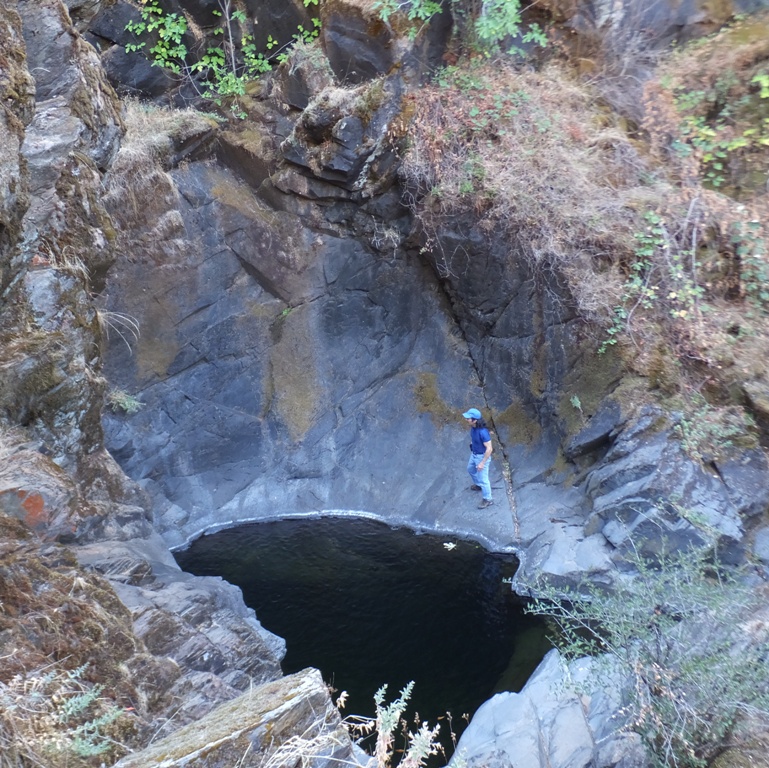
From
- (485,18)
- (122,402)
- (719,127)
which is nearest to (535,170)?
(485,18)

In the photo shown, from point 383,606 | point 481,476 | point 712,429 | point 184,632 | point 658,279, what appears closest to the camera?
point 184,632

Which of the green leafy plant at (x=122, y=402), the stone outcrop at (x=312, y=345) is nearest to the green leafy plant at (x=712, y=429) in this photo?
the stone outcrop at (x=312, y=345)

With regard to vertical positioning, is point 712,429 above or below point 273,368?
below

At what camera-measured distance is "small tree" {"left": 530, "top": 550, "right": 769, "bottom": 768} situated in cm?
398

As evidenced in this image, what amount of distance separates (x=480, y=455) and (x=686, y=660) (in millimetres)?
5186

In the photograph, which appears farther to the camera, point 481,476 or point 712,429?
point 481,476

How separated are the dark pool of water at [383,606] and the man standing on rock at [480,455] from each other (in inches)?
30.2

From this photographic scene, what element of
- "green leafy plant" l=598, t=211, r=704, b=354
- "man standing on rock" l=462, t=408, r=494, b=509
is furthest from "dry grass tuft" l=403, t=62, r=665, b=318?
"man standing on rock" l=462, t=408, r=494, b=509

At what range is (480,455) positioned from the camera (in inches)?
368

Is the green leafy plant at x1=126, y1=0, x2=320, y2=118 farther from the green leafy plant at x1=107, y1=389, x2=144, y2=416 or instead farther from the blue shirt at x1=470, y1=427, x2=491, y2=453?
the blue shirt at x1=470, y1=427, x2=491, y2=453

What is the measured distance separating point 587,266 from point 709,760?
627 centimetres

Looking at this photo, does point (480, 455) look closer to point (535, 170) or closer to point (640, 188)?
point (535, 170)

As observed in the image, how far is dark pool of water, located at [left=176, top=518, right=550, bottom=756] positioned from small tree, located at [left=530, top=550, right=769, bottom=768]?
237 cm

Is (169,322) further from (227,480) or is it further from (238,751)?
(238,751)
